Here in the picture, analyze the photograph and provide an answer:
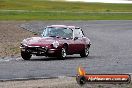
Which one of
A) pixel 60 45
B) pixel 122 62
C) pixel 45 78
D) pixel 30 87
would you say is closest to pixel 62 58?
pixel 60 45

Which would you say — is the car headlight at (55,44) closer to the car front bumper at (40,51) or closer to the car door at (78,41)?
the car front bumper at (40,51)

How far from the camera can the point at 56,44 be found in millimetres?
21953

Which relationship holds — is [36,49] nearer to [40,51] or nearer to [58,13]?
[40,51]

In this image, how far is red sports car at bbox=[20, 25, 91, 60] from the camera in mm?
21703

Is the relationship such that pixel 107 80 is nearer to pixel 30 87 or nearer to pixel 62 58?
pixel 30 87

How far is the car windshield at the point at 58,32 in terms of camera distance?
23.0m

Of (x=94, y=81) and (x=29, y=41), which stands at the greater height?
(x=94, y=81)

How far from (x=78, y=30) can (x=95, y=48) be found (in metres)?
6.55

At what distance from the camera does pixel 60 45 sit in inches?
873

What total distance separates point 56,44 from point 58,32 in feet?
4.28

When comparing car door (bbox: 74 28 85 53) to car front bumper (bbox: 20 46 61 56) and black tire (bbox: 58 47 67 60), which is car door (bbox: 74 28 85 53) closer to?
black tire (bbox: 58 47 67 60)

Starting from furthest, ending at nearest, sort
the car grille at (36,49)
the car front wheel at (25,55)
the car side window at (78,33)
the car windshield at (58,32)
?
the car side window at (78,33)
the car windshield at (58,32)
the car front wheel at (25,55)
the car grille at (36,49)

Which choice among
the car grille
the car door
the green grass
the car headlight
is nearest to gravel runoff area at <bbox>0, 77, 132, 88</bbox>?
the car grille

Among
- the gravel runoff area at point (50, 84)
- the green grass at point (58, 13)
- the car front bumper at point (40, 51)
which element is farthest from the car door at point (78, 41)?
the green grass at point (58, 13)
